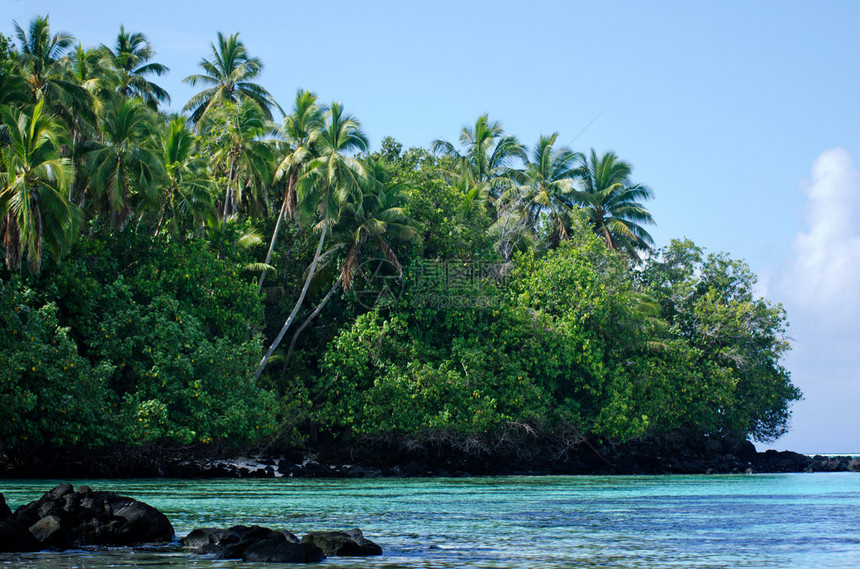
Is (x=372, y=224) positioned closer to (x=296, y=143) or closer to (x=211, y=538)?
(x=296, y=143)

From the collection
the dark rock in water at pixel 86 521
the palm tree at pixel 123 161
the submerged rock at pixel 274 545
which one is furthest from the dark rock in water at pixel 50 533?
the palm tree at pixel 123 161

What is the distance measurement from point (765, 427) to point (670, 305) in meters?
7.80

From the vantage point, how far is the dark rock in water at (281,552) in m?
7.56

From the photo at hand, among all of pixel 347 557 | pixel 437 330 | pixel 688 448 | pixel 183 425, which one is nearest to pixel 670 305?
pixel 688 448

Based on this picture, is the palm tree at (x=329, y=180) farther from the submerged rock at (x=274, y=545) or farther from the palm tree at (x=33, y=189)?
the submerged rock at (x=274, y=545)

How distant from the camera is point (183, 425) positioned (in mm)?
21891

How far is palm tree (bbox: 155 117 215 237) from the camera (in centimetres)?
2477

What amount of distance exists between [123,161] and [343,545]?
1725 cm

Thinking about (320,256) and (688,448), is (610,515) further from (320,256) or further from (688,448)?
(688,448)

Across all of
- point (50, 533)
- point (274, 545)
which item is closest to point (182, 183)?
point (50, 533)

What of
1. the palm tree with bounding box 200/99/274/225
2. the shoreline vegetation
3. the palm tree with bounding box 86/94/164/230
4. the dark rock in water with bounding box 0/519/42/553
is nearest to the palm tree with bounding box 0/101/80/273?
the shoreline vegetation

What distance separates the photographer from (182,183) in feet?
81.1

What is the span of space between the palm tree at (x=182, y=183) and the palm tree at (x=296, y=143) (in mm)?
2668

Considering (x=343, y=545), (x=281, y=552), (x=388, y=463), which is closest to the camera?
(x=281, y=552)
